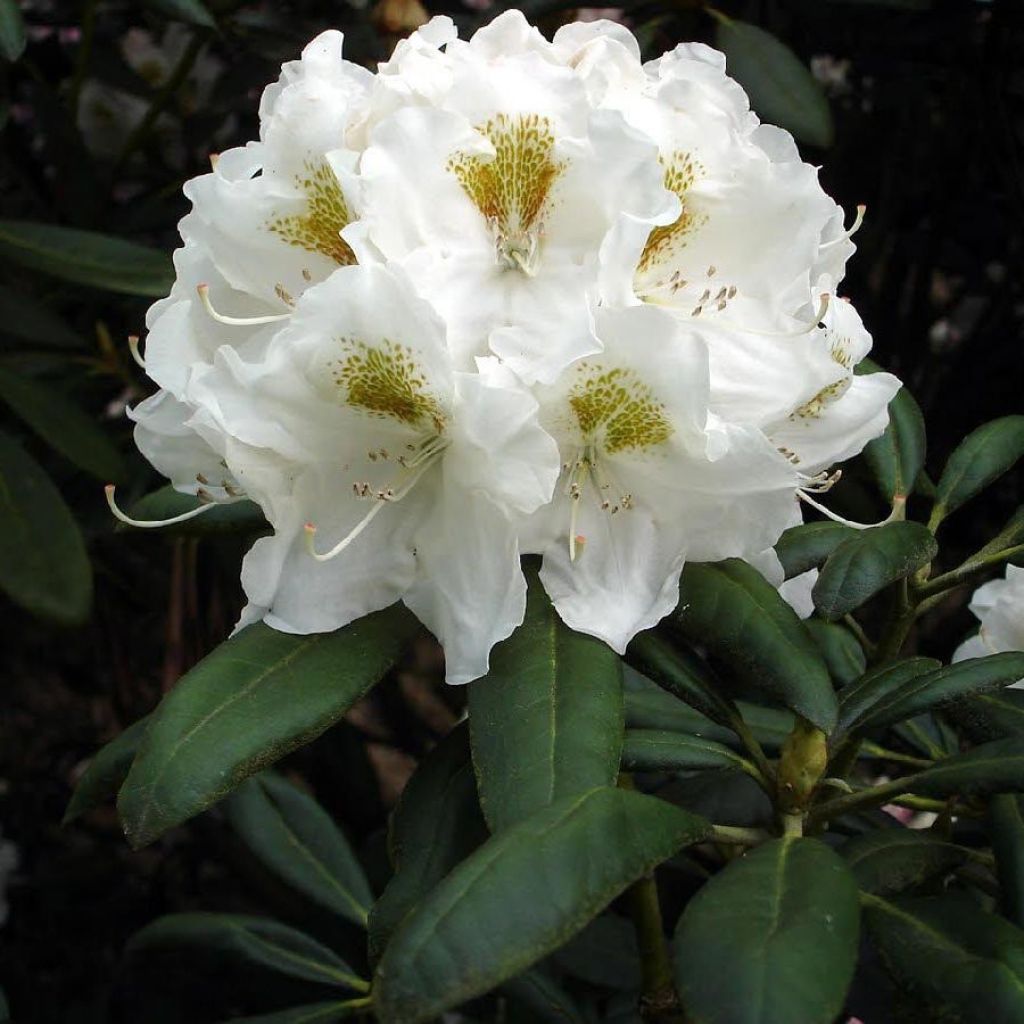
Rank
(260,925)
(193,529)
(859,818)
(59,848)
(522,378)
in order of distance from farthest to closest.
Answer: (59,848)
(260,925)
(859,818)
(193,529)
(522,378)

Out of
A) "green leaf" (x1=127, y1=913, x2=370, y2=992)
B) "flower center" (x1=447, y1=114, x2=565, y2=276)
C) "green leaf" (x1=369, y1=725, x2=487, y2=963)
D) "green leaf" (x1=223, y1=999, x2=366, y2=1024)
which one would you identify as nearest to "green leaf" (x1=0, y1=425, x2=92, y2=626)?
"green leaf" (x1=127, y1=913, x2=370, y2=992)

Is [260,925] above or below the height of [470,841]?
below

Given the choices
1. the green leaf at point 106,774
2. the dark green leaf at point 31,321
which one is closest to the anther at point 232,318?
the green leaf at point 106,774

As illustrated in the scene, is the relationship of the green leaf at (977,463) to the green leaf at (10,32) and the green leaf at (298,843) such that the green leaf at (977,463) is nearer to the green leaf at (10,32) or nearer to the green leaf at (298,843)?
the green leaf at (298,843)

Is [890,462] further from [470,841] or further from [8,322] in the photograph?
[8,322]

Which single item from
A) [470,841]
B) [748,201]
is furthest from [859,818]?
[748,201]

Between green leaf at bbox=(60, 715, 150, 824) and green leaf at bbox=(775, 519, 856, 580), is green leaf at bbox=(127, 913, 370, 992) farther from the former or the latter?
green leaf at bbox=(775, 519, 856, 580)

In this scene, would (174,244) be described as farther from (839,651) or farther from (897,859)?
(897,859)
